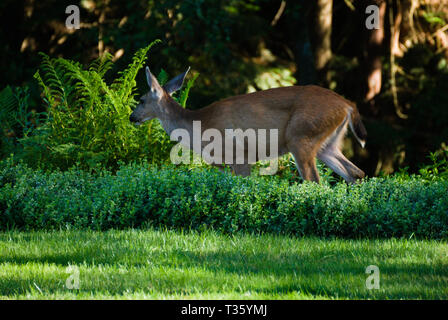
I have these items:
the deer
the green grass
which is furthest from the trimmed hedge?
the deer

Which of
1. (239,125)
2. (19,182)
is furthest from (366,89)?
(19,182)

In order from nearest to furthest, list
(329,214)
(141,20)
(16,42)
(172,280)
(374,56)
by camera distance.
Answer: (172,280), (329,214), (141,20), (374,56), (16,42)

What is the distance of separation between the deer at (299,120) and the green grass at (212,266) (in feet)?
6.34

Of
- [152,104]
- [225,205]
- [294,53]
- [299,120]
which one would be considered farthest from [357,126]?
[294,53]

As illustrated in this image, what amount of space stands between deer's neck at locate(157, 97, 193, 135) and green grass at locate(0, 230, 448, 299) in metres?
2.42

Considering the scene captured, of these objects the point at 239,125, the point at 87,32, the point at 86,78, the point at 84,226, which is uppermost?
the point at 87,32

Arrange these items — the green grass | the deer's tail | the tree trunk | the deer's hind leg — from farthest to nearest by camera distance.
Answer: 1. the tree trunk
2. the deer's tail
3. the deer's hind leg
4. the green grass

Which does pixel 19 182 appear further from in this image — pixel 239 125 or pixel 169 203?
pixel 239 125

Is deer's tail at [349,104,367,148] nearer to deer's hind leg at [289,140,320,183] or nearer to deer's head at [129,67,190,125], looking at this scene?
deer's hind leg at [289,140,320,183]

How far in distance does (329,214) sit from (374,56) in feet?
27.5

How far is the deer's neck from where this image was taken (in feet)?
26.7

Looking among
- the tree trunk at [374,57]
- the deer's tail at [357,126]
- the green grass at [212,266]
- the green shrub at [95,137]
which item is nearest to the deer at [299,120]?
the deer's tail at [357,126]

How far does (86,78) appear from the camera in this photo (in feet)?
27.3

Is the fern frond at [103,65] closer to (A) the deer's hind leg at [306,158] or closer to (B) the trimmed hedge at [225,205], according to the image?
(B) the trimmed hedge at [225,205]
